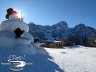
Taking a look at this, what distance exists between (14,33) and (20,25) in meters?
2.20

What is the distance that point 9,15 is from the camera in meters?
33.8

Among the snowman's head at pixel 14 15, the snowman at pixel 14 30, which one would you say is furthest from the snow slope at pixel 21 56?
the snowman's head at pixel 14 15

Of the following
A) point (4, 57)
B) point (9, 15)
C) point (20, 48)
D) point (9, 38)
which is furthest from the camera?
point (9, 15)

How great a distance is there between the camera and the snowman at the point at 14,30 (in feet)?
91.5

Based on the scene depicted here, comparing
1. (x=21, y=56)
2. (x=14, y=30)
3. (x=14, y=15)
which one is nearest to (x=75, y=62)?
(x=21, y=56)

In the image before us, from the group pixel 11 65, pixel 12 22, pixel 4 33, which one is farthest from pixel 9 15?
pixel 11 65

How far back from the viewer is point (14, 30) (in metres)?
29.6

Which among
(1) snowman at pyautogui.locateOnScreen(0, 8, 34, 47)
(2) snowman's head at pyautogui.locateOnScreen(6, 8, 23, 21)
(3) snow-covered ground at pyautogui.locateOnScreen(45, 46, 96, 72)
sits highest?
(2) snowman's head at pyautogui.locateOnScreen(6, 8, 23, 21)

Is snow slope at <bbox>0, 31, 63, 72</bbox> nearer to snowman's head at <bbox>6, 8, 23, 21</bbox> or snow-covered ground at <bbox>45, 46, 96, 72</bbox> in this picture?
snow-covered ground at <bbox>45, 46, 96, 72</bbox>

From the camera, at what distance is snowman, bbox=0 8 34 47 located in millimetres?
27895

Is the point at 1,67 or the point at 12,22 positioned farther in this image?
the point at 12,22

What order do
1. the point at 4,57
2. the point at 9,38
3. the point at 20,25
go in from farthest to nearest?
1. the point at 20,25
2. the point at 9,38
3. the point at 4,57

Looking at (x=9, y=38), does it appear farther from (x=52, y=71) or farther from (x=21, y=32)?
(x=52, y=71)

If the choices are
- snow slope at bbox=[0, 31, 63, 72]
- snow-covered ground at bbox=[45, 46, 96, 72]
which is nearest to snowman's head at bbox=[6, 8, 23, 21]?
snow slope at bbox=[0, 31, 63, 72]
